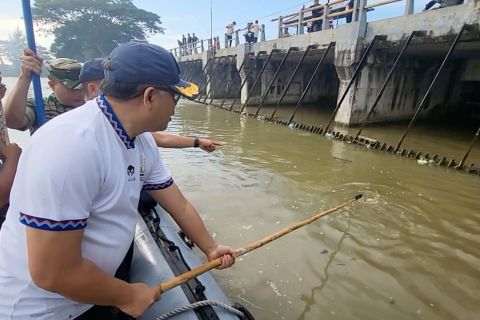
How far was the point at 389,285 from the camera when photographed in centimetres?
316

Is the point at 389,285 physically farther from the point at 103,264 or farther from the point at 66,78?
the point at 66,78

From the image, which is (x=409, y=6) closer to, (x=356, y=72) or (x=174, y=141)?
(x=356, y=72)

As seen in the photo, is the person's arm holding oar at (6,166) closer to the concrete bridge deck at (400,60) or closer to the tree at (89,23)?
the concrete bridge deck at (400,60)

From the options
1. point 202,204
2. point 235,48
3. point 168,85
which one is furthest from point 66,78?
point 235,48

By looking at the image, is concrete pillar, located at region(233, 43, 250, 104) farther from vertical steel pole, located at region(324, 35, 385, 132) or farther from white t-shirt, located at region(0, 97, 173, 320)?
white t-shirt, located at region(0, 97, 173, 320)

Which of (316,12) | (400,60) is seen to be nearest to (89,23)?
(316,12)

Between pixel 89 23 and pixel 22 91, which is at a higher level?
pixel 89 23

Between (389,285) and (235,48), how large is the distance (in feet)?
56.1

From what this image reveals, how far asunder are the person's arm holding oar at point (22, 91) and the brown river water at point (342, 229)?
224cm

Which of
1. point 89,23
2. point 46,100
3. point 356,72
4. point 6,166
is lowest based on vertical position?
point 6,166

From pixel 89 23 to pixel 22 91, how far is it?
200 feet

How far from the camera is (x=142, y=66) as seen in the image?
1.18m

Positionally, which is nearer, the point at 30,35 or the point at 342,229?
the point at 30,35

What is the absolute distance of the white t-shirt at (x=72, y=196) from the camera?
38.9 inches
